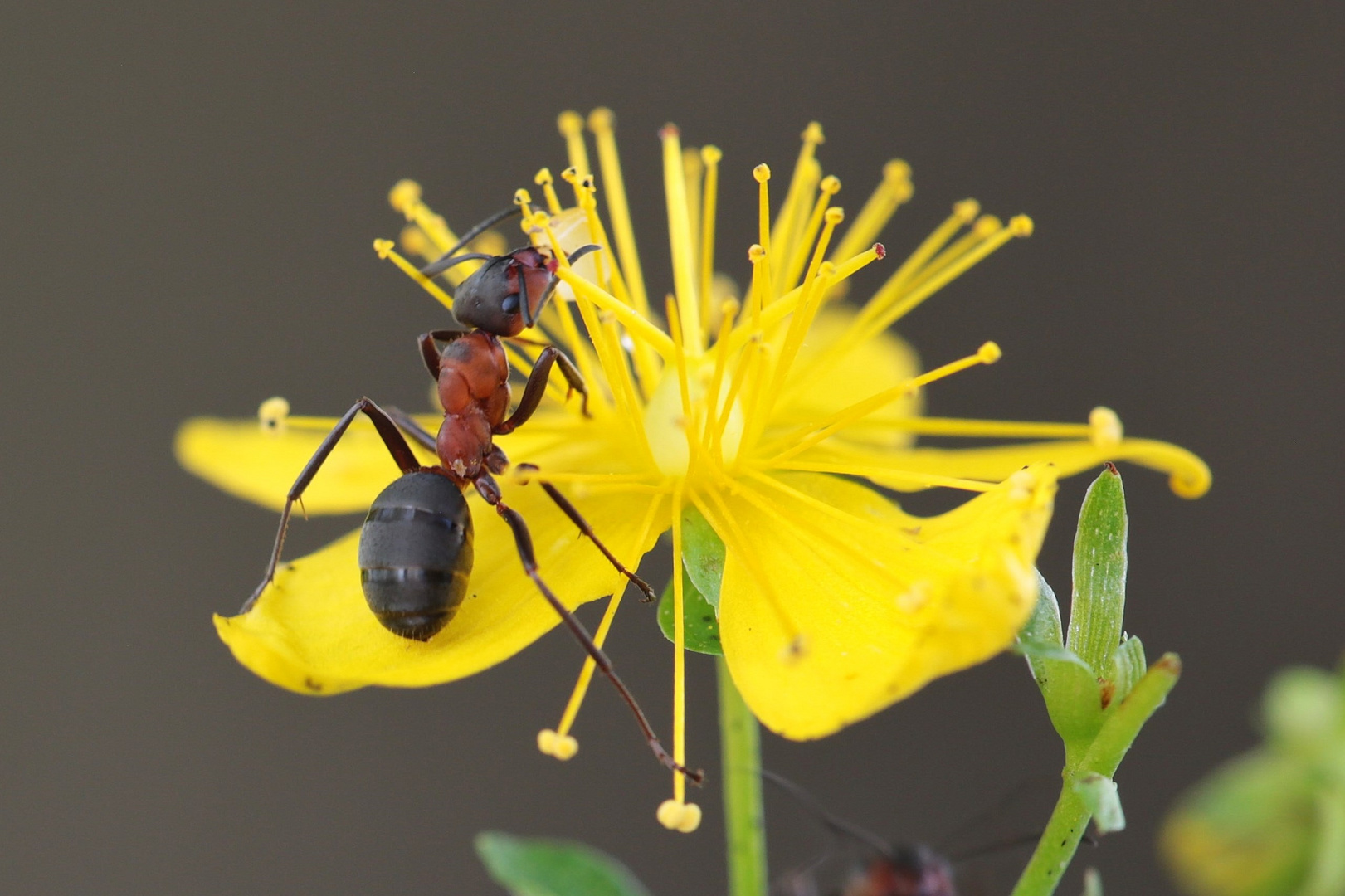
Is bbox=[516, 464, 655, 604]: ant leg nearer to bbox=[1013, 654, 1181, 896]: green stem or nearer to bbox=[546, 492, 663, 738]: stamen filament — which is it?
bbox=[546, 492, 663, 738]: stamen filament

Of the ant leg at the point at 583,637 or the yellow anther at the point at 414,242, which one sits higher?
the yellow anther at the point at 414,242

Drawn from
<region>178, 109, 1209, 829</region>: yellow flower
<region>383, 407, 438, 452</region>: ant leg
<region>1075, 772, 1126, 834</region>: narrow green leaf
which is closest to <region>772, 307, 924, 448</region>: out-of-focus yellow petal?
<region>178, 109, 1209, 829</region>: yellow flower

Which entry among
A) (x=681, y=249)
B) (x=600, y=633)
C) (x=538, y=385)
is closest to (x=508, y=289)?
(x=538, y=385)

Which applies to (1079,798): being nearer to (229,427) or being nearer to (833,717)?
(833,717)

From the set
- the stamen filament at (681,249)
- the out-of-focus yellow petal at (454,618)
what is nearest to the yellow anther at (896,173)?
the stamen filament at (681,249)

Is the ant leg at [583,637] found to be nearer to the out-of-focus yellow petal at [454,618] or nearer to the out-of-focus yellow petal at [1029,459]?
the out-of-focus yellow petal at [454,618]

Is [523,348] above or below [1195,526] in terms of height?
below

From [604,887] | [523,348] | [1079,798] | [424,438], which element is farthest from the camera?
[523,348]

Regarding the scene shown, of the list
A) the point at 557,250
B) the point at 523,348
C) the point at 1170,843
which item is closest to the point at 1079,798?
the point at 1170,843
